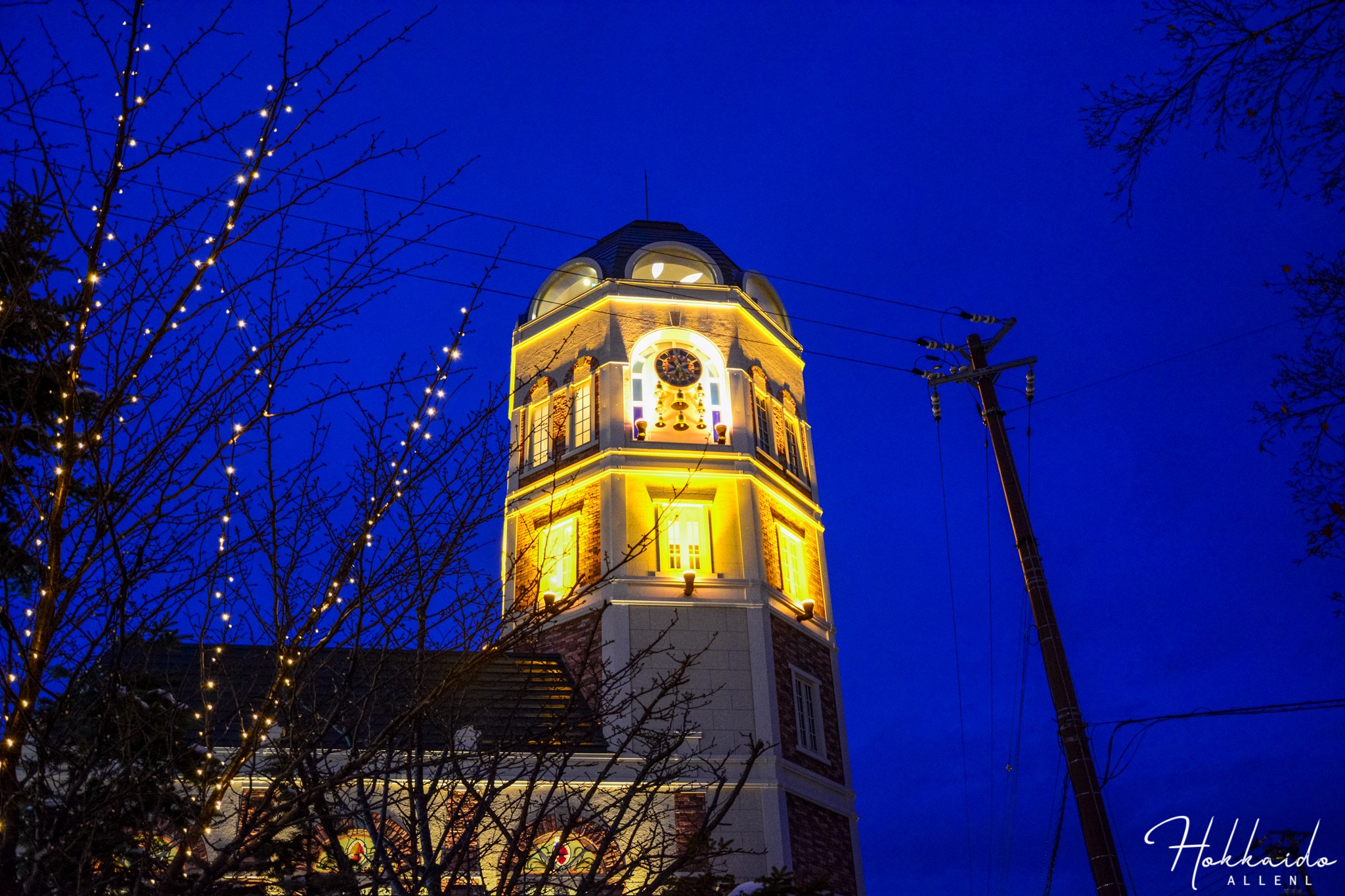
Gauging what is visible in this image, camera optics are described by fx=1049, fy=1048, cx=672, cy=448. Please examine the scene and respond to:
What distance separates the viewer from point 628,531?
72.2 ft

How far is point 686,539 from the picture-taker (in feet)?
73.7

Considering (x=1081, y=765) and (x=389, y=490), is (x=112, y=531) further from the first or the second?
(x=1081, y=765)

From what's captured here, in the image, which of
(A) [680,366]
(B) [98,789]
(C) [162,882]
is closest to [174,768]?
(B) [98,789]

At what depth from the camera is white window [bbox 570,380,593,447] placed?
78.4ft

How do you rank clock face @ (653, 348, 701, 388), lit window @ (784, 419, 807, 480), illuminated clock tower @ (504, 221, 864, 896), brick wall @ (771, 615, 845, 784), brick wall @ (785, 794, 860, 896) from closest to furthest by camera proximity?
1. brick wall @ (785, 794, 860, 896)
2. illuminated clock tower @ (504, 221, 864, 896)
3. brick wall @ (771, 615, 845, 784)
4. clock face @ (653, 348, 701, 388)
5. lit window @ (784, 419, 807, 480)

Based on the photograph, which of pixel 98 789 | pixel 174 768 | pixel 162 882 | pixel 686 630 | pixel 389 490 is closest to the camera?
pixel 162 882

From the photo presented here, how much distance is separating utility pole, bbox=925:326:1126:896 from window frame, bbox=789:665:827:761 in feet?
23.4

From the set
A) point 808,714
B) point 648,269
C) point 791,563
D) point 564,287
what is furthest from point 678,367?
point 808,714

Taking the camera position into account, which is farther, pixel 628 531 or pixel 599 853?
pixel 628 531

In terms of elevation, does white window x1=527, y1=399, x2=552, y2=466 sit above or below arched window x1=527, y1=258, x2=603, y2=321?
below

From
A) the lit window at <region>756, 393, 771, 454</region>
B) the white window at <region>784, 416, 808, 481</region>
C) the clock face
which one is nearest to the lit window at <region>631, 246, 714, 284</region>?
the clock face

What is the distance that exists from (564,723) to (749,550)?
15.7 metres

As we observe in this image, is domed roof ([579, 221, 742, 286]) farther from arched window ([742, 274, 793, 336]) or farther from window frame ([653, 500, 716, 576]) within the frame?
window frame ([653, 500, 716, 576])

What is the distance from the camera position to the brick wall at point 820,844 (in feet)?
62.8
